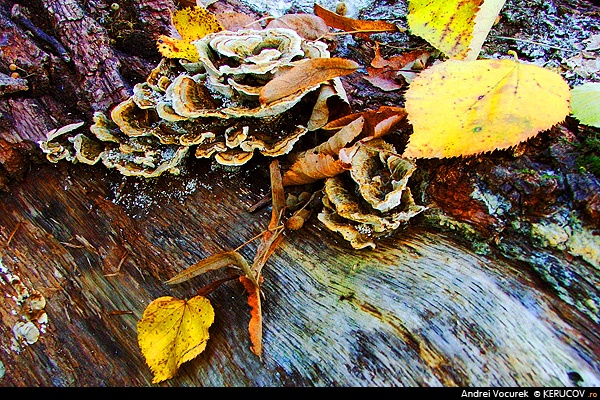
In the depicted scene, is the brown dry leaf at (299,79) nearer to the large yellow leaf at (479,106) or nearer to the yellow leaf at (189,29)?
the large yellow leaf at (479,106)

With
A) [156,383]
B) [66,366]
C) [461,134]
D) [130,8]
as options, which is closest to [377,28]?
[461,134]

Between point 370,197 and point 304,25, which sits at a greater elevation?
point 304,25

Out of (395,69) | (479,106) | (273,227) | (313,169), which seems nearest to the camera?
(479,106)

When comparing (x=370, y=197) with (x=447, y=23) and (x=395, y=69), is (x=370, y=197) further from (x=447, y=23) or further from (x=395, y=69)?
(x=447, y=23)

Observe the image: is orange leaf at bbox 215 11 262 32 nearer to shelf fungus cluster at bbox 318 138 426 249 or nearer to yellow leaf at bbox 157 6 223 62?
yellow leaf at bbox 157 6 223 62

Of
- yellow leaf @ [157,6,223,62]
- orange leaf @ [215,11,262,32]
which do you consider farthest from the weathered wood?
orange leaf @ [215,11,262,32]

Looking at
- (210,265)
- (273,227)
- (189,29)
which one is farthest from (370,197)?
(189,29)
